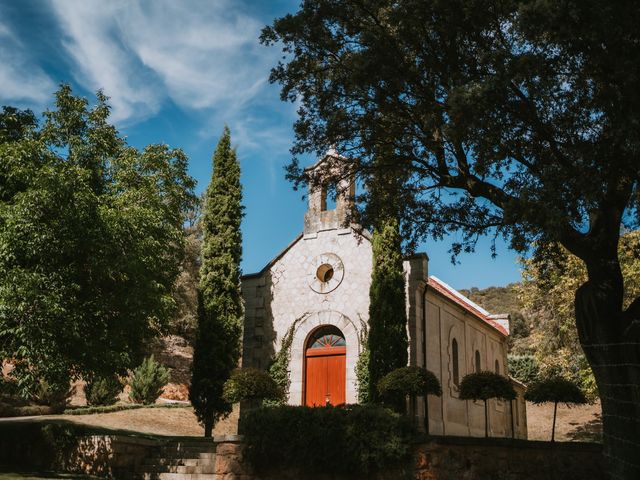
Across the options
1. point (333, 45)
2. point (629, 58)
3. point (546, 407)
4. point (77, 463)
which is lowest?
point (77, 463)

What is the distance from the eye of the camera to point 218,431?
2488cm

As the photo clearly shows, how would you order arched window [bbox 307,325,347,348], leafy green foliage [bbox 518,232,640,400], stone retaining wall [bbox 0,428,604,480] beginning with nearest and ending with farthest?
1. stone retaining wall [bbox 0,428,604,480]
2. arched window [bbox 307,325,347,348]
3. leafy green foliage [bbox 518,232,640,400]

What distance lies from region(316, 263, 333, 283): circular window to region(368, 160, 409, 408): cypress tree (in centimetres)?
265

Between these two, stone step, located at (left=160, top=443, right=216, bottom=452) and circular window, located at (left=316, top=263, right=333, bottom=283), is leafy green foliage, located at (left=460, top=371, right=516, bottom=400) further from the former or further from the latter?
stone step, located at (left=160, top=443, right=216, bottom=452)

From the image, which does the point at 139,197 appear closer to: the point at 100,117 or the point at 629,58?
the point at 100,117

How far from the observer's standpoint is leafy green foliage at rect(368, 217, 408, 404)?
19531 millimetres

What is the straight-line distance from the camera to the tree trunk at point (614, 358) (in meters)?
11.0

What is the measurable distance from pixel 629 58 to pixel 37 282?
12.6 metres

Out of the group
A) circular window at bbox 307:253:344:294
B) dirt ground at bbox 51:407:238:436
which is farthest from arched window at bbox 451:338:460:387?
dirt ground at bbox 51:407:238:436

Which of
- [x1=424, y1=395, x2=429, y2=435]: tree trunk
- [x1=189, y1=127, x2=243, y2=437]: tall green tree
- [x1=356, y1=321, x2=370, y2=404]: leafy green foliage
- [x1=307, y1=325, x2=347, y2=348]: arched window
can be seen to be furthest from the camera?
[x1=307, y1=325, x2=347, y2=348]: arched window

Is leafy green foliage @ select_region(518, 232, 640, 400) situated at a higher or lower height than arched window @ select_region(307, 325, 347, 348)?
higher

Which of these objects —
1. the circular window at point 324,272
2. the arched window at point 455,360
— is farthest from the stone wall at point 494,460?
the arched window at point 455,360

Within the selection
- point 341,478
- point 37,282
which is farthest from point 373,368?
point 37,282

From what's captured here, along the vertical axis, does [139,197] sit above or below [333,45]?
below
